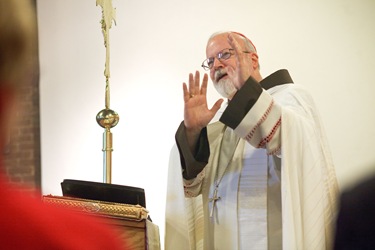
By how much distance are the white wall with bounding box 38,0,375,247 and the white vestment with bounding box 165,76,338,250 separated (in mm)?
1647

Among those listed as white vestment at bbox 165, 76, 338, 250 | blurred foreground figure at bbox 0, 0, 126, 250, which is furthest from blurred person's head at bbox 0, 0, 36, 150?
white vestment at bbox 165, 76, 338, 250

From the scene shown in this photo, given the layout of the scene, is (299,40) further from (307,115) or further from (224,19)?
(307,115)

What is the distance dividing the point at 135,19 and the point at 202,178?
251cm

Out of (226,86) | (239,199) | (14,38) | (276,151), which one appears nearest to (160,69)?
(226,86)

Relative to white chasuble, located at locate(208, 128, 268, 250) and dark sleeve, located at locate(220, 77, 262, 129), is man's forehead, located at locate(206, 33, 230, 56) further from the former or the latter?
dark sleeve, located at locate(220, 77, 262, 129)

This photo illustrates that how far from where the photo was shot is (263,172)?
10.1 ft

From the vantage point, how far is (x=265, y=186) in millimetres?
3062

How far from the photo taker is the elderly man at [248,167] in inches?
107

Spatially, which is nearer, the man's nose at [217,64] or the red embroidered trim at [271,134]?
the red embroidered trim at [271,134]

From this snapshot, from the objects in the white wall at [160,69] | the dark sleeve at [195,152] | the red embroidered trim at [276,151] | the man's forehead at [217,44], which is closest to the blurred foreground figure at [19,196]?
the red embroidered trim at [276,151]

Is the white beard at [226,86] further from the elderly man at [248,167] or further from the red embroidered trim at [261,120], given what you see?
the red embroidered trim at [261,120]

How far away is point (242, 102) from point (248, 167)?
0.56 meters

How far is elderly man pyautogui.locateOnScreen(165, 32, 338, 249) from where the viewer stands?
272 centimetres

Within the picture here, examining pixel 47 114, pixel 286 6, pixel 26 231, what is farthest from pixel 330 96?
pixel 26 231
